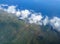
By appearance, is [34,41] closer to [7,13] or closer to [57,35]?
[57,35]

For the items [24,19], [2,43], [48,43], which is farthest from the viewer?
[24,19]

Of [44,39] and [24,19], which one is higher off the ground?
[24,19]

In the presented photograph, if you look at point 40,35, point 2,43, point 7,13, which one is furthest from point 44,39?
point 7,13

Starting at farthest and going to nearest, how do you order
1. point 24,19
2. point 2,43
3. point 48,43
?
point 24,19 → point 48,43 → point 2,43

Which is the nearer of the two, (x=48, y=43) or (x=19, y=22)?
(x=48, y=43)

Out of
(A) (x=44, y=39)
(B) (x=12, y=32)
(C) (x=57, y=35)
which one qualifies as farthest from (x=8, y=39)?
(C) (x=57, y=35)

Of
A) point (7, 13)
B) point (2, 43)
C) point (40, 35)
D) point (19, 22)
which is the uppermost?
point (7, 13)
